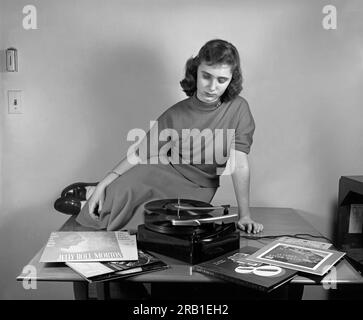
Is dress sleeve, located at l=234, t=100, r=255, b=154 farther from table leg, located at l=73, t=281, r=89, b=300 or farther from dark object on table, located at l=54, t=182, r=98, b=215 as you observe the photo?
table leg, located at l=73, t=281, r=89, b=300

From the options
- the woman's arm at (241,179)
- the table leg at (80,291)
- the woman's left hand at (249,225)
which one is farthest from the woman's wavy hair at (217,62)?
the table leg at (80,291)

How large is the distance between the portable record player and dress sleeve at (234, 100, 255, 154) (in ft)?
Result: 0.94

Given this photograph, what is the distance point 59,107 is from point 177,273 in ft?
2.32

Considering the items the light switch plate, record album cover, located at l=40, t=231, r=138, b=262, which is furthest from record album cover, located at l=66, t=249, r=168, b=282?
the light switch plate

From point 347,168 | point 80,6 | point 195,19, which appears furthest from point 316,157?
point 80,6

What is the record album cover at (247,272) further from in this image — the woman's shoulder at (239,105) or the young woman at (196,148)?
the woman's shoulder at (239,105)

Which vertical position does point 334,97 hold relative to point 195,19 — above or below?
below

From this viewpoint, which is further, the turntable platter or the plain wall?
the plain wall

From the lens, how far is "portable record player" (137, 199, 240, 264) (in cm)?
84

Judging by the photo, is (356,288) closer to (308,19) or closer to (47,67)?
(308,19)

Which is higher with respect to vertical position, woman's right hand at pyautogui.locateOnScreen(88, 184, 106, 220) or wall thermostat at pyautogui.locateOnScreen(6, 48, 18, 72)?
wall thermostat at pyautogui.locateOnScreen(6, 48, 18, 72)

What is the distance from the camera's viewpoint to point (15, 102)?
1260 mm

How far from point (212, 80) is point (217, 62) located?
51mm

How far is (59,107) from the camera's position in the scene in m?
1.28
